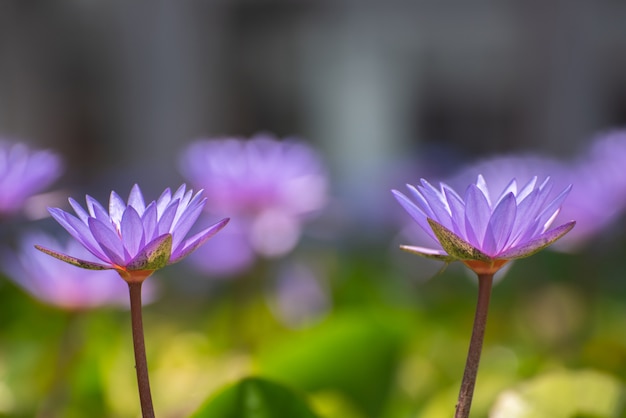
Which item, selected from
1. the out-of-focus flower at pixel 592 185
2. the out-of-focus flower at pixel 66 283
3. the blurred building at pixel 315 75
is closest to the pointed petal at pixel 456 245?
the out-of-focus flower at pixel 66 283

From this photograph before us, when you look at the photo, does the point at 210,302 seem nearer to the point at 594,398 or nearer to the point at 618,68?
the point at 594,398

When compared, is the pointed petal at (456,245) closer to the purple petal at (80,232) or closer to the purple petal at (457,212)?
the purple petal at (457,212)

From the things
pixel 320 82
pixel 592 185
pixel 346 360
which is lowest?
pixel 346 360

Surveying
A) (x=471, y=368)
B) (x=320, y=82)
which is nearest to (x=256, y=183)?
(x=471, y=368)

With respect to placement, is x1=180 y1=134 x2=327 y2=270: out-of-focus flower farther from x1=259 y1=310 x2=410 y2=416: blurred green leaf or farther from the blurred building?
the blurred building

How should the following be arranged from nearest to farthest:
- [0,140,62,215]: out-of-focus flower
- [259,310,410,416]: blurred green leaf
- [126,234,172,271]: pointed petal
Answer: [126,234,172,271]: pointed petal
[0,140,62,215]: out-of-focus flower
[259,310,410,416]: blurred green leaf

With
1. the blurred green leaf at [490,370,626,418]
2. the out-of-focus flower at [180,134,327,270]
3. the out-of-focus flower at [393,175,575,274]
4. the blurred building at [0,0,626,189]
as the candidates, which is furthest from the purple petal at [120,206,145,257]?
the blurred building at [0,0,626,189]

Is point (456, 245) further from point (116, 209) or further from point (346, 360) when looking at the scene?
point (346, 360)
